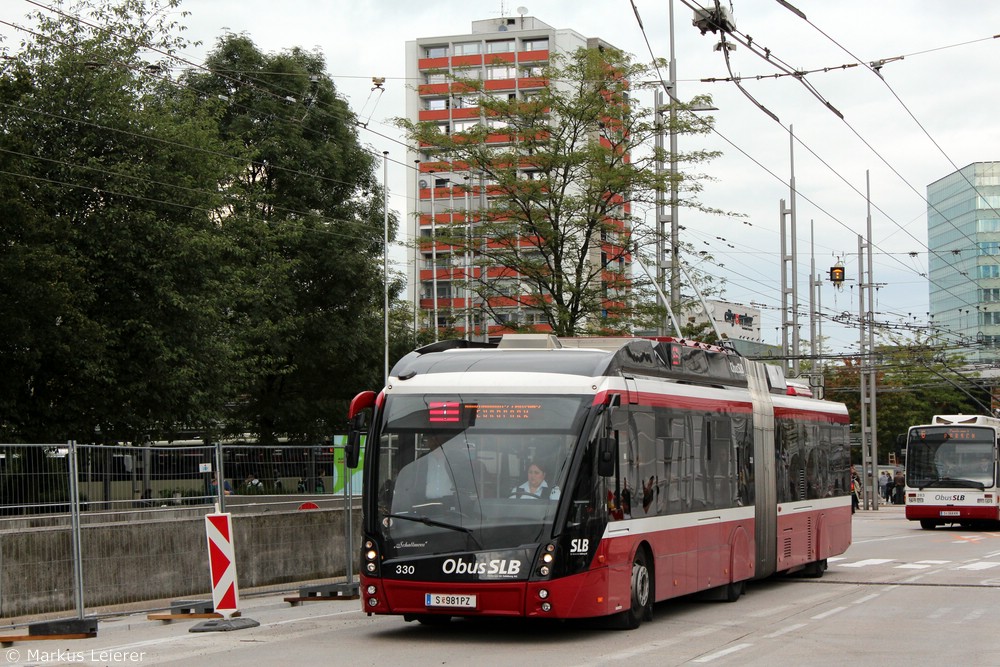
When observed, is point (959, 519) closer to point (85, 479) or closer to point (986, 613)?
point (986, 613)

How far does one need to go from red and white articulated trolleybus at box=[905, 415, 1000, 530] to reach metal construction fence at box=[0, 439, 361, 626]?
73.4ft

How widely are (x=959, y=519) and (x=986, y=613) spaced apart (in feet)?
81.7

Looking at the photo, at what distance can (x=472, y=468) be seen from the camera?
41.7 ft

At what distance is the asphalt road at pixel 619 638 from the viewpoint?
37.2 feet

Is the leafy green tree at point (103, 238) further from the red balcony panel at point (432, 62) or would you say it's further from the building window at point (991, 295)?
the building window at point (991, 295)

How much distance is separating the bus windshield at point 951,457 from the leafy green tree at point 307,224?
20440 mm

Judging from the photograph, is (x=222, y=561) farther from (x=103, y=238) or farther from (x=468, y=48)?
(x=468, y=48)

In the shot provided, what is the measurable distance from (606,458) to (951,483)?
29.0 meters

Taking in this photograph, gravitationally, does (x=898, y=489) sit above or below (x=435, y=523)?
below

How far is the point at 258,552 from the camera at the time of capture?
65.0ft

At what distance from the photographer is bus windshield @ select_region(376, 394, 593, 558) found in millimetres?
12438

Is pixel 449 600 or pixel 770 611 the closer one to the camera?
pixel 449 600

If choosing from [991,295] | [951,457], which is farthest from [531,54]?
[951,457]

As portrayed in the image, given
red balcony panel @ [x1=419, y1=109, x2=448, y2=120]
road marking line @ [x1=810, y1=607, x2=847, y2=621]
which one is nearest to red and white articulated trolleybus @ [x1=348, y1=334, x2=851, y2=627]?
road marking line @ [x1=810, y1=607, x2=847, y2=621]
